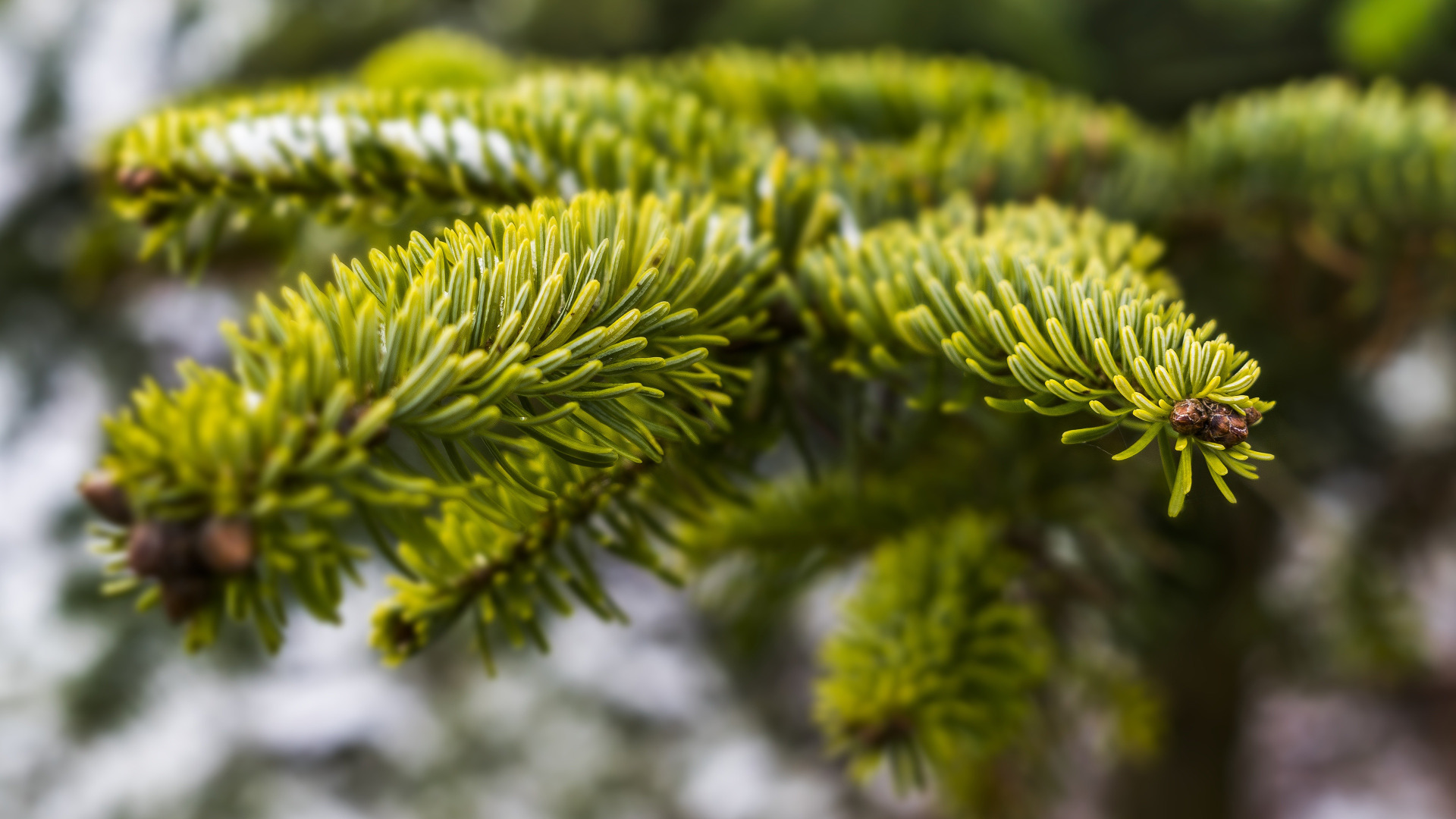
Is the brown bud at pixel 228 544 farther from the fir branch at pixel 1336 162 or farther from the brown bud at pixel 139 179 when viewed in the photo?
the fir branch at pixel 1336 162

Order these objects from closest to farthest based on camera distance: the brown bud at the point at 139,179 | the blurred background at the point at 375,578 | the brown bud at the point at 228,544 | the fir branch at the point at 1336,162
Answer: the brown bud at the point at 228,544
the brown bud at the point at 139,179
the fir branch at the point at 1336,162
the blurred background at the point at 375,578

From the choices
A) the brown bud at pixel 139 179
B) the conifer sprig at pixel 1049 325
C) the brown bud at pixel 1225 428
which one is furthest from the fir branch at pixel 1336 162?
the brown bud at pixel 139 179

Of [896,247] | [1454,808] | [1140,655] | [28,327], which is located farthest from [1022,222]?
[1454,808]

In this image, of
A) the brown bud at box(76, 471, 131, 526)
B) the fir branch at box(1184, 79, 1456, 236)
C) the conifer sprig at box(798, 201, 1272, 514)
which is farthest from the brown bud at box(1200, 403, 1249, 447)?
the fir branch at box(1184, 79, 1456, 236)

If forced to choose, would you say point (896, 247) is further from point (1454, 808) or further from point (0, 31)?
point (1454, 808)

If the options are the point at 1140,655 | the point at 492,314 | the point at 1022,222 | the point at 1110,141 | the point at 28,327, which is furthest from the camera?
the point at 28,327

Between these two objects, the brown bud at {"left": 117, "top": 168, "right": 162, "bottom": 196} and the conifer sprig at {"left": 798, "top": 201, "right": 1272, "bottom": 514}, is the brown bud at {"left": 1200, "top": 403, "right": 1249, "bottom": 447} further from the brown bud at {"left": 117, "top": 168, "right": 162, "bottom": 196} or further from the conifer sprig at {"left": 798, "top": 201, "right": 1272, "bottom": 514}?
the brown bud at {"left": 117, "top": 168, "right": 162, "bottom": 196}

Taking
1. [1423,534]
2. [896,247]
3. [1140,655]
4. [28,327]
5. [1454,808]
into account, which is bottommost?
[1454,808]
